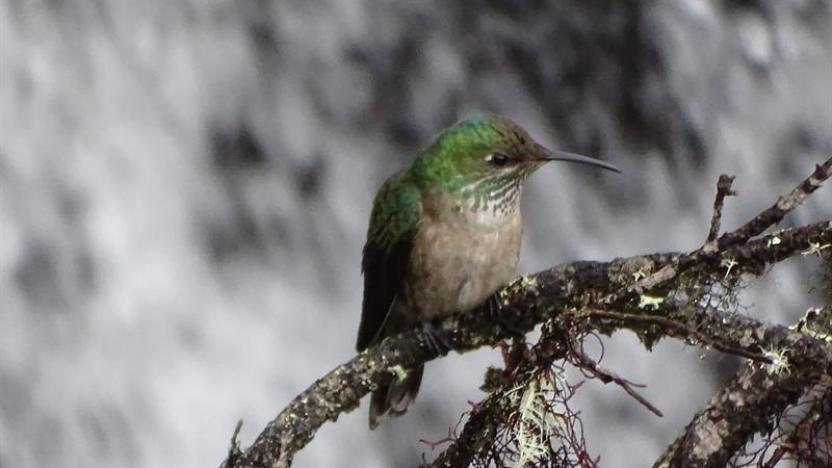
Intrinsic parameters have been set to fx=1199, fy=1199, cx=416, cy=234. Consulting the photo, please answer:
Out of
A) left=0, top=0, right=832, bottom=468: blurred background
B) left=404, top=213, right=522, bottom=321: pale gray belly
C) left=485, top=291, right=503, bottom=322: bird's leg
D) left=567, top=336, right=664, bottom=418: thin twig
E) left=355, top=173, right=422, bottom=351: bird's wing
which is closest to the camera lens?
left=567, top=336, right=664, bottom=418: thin twig

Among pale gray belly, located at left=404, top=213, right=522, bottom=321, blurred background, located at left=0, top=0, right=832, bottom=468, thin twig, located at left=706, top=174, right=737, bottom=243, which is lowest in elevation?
thin twig, located at left=706, top=174, right=737, bottom=243

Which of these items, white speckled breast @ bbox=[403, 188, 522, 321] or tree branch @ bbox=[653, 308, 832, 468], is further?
white speckled breast @ bbox=[403, 188, 522, 321]

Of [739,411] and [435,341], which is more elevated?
[435,341]

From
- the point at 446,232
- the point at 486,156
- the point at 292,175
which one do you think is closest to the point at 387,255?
the point at 446,232

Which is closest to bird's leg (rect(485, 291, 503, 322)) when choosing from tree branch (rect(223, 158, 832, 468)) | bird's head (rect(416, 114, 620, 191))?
tree branch (rect(223, 158, 832, 468))

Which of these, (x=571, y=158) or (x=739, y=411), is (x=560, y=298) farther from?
(x=571, y=158)

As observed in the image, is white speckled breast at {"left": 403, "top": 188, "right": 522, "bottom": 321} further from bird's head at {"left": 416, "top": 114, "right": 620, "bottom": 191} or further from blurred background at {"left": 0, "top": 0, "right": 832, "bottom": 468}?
blurred background at {"left": 0, "top": 0, "right": 832, "bottom": 468}

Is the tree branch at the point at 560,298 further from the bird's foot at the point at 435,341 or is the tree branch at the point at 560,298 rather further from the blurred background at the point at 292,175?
the blurred background at the point at 292,175

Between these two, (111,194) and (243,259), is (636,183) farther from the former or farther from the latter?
(111,194)
